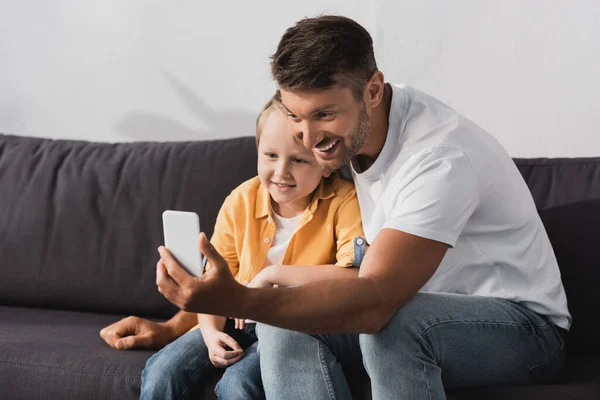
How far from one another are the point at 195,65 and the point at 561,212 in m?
1.28

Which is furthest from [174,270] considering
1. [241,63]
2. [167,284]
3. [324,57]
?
[241,63]

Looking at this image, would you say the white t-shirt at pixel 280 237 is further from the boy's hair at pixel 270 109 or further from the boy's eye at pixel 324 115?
the boy's eye at pixel 324 115

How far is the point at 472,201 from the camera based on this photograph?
1621mm

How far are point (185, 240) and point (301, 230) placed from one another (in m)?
0.59

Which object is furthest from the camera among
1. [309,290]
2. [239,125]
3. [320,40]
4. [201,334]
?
[239,125]

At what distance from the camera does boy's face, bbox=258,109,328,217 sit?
1.89m

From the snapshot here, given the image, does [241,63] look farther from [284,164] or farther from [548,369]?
[548,369]

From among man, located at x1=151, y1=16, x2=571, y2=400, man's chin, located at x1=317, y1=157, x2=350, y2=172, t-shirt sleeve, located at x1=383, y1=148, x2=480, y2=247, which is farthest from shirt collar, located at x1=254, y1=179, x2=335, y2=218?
t-shirt sleeve, located at x1=383, y1=148, x2=480, y2=247

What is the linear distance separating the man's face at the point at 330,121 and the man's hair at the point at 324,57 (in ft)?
0.06

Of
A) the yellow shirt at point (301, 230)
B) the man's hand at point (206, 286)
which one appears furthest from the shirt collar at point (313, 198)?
the man's hand at point (206, 286)

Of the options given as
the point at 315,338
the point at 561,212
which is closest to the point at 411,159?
the point at 315,338

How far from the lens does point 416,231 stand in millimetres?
1521

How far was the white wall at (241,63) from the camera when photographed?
7.77 feet

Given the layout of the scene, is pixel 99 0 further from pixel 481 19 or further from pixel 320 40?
pixel 320 40
